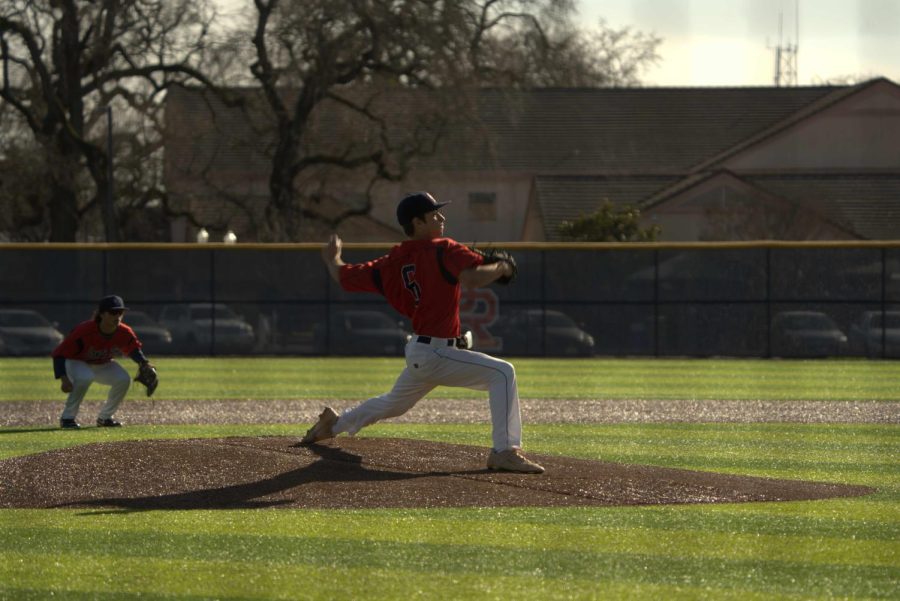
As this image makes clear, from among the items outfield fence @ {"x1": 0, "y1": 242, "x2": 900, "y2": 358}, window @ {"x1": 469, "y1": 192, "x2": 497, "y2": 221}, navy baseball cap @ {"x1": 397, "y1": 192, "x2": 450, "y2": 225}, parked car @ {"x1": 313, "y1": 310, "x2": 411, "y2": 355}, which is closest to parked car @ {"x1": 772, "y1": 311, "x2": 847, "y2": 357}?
outfield fence @ {"x1": 0, "y1": 242, "x2": 900, "y2": 358}

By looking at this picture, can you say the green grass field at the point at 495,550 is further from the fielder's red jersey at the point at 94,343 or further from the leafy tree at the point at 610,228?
the leafy tree at the point at 610,228

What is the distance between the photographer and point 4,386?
1950 centimetres

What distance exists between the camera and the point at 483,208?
163 ft

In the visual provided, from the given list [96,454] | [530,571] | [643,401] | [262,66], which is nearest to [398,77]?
[262,66]

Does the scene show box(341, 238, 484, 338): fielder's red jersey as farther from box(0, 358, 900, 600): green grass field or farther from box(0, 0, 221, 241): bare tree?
box(0, 0, 221, 241): bare tree

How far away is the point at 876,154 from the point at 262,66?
65.3 ft

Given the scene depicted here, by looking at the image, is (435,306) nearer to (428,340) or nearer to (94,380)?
(428,340)

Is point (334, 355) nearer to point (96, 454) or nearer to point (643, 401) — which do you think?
point (643, 401)

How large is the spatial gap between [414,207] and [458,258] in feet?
1.61

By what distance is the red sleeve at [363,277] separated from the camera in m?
9.20

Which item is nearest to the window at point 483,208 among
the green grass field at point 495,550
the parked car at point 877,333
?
the parked car at point 877,333

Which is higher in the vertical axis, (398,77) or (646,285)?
(398,77)

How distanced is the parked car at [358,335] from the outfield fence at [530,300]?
0.9 inches

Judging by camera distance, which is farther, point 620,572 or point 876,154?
point 876,154
